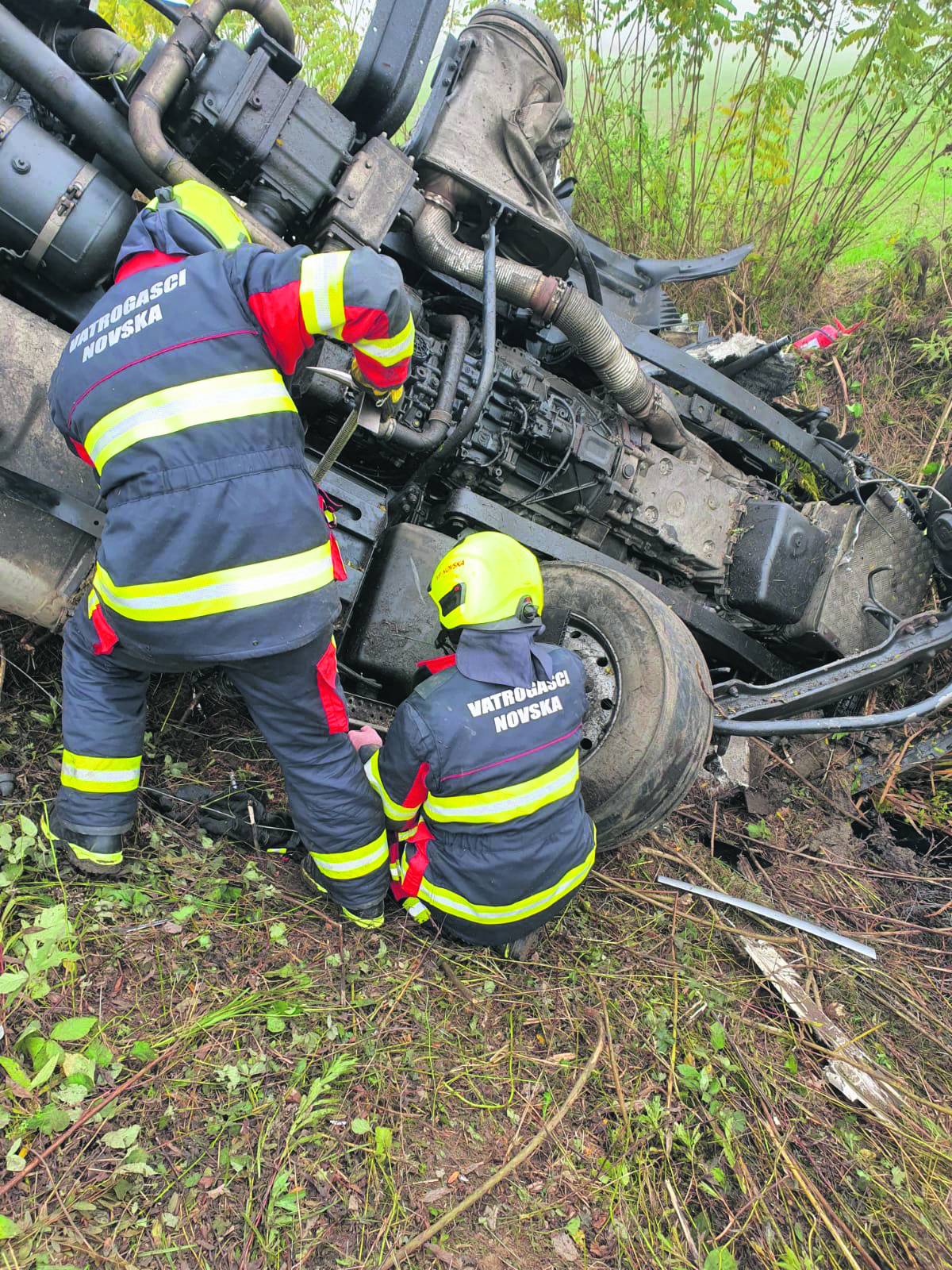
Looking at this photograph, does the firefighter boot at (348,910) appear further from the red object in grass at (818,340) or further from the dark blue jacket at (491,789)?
the red object in grass at (818,340)

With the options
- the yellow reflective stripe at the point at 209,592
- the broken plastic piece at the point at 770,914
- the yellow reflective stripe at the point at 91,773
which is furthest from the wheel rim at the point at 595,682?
the yellow reflective stripe at the point at 91,773

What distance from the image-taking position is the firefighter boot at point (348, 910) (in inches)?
93.3

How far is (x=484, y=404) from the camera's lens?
3.02 metres

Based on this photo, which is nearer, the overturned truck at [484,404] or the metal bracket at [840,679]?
Result: the overturned truck at [484,404]

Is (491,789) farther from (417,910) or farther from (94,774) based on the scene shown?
(94,774)

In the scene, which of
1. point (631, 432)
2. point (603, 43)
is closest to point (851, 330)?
point (603, 43)

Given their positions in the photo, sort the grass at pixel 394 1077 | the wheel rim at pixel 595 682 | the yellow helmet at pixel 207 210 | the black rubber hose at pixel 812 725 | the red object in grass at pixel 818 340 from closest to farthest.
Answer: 1. the grass at pixel 394 1077
2. the yellow helmet at pixel 207 210
3. the wheel rim at pixel 595 682
4. the black rubber hose at pixel 812 725
5. the red object in grass at pixel 818 340

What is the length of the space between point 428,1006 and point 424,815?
53 cm

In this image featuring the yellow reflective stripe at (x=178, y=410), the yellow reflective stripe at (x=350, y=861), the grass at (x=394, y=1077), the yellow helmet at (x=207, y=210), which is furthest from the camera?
the yellow reflective stripe at (x=350, y=861)

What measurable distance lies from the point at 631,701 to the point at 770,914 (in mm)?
1024

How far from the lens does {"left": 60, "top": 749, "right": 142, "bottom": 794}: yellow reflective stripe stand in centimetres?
217

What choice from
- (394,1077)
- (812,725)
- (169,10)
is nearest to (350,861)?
(394,1077)

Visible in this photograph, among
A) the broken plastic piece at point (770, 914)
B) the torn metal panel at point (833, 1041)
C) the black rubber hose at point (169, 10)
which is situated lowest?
the torn metal panel at point (833, 1041)

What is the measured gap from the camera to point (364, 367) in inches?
84.9
